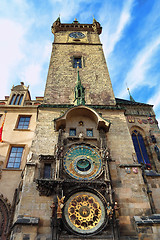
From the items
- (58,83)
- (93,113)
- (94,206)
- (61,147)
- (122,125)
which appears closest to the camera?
(94,206)

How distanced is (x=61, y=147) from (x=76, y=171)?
1372 millimetres

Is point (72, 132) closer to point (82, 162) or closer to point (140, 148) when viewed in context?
→ point (82, 162)

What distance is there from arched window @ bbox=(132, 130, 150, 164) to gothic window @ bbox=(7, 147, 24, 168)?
23.9 ft

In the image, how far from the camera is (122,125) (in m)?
11.7

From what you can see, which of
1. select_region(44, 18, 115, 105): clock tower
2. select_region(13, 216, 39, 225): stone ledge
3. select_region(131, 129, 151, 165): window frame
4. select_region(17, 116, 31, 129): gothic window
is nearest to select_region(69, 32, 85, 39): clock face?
select_region(44, 18, 115, 105): clock tower

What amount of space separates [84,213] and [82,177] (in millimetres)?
1509

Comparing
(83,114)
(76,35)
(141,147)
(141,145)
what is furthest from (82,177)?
(76,35)

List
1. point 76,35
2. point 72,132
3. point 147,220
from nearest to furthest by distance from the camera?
1. point 147,220
2. point 72,132
3. point 76,35

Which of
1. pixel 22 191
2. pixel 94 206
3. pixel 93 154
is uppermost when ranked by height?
pixel 93 154

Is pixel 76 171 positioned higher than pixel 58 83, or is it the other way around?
pixel 58 83

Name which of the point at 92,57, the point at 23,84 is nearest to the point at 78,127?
the point at 23,84

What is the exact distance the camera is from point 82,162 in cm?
922

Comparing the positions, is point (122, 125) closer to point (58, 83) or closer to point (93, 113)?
point (93, 113)

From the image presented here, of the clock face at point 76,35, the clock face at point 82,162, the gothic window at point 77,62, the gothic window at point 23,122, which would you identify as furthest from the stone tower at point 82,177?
the clock face at point 76,35
